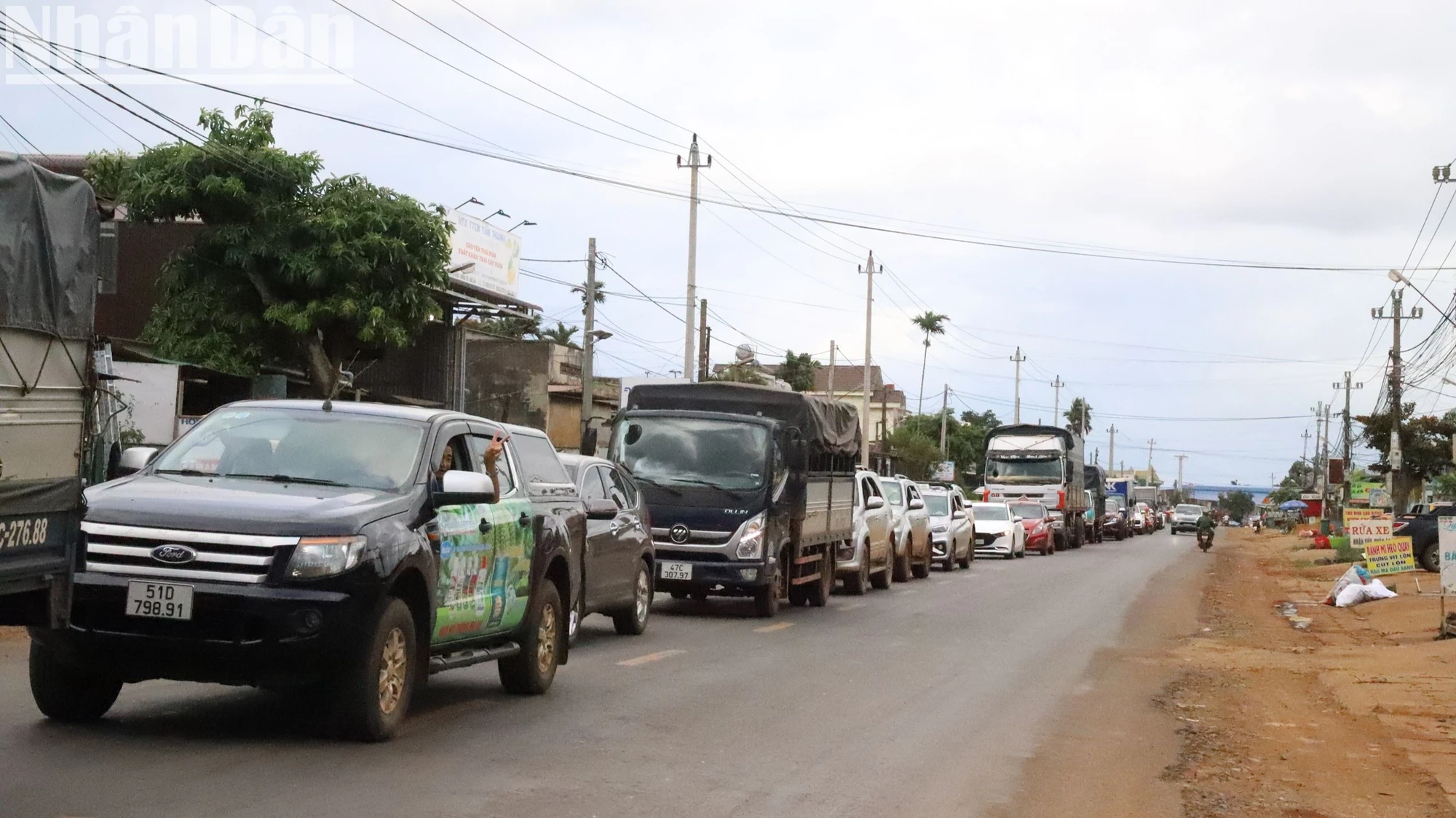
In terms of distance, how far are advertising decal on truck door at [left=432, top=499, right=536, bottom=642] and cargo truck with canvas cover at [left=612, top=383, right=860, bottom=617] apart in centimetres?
772

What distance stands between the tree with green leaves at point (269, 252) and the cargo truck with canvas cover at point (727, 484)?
1020 cm

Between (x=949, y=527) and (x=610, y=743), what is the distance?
82.8ft

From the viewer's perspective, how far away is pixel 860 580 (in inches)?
941

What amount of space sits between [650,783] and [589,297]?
33555 millimetres

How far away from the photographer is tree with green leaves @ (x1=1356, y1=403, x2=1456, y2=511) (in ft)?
210

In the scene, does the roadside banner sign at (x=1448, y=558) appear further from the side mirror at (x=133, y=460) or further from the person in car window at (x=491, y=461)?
the side mirror at (x=133, y=460)

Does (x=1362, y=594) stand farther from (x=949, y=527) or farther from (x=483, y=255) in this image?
(x=483, y=255)

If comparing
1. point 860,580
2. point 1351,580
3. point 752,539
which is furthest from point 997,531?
point 752,539

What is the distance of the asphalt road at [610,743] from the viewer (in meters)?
7.04

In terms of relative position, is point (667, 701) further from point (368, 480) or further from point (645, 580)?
point (645, 580)

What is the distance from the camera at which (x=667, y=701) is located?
1079cm

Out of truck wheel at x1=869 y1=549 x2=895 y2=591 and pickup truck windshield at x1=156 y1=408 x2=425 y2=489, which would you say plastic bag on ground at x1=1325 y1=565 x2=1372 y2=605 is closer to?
truck wheel at x1=869 y1=549 x2=895 y2=591

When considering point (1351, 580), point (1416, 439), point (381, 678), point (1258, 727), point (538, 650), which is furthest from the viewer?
point (1416, 439)

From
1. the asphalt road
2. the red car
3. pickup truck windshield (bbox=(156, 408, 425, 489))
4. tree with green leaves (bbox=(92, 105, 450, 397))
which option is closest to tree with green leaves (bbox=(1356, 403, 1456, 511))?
the red car
